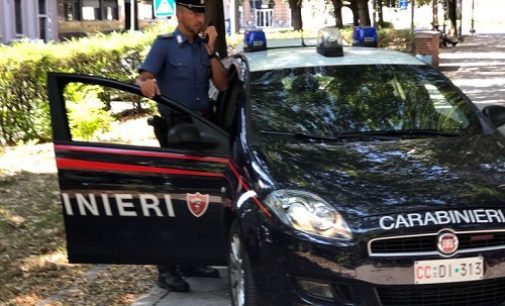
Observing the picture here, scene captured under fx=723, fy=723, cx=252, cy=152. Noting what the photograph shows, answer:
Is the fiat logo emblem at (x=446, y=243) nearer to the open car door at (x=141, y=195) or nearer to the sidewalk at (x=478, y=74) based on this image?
the open car door at (x=141, y=195)

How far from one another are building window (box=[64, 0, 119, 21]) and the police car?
30.0 metres

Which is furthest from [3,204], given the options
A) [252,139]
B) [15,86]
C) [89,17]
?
[89,17]

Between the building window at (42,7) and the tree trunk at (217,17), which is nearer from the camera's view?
the tree trunk at (217,17)

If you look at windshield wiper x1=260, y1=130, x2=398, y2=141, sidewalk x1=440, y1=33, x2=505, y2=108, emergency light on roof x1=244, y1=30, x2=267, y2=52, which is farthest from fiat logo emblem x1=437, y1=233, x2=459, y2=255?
sidewalk x1=440, y1=33, x2=505, y2=108

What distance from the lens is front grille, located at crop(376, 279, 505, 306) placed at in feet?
11.4

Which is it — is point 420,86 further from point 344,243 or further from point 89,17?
point 89,17

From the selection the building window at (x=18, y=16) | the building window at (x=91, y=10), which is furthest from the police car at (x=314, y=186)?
the building window at (x=91, y=10)

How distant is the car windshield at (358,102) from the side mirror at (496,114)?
15 cm

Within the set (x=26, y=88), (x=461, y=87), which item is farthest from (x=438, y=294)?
(x=461, y=87)

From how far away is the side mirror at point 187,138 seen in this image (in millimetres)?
4311

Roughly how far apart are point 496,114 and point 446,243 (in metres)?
1.82

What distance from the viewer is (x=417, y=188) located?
145 inches

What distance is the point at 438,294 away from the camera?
3492mm

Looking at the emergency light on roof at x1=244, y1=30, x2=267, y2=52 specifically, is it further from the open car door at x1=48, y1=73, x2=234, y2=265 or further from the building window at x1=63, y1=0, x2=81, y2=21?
the building window at x1=63, y1=0, x2=81, y2=21
